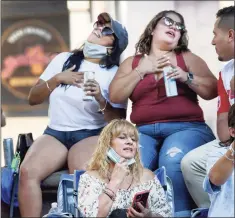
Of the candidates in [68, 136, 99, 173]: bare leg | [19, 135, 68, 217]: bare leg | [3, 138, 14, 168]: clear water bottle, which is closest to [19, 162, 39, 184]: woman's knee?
[19, 135, 68, 217]: bare leg

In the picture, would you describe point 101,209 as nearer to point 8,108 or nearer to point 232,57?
point 232,57

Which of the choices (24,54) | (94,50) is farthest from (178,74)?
(24,54)

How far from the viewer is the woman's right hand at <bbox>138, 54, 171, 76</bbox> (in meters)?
4.18

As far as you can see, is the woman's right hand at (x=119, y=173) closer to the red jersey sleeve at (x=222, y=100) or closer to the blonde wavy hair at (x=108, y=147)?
the blonde wavy hair at (x=108, y=147)

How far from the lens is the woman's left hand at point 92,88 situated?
13.8ft

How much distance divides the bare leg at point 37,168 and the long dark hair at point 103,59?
496mm

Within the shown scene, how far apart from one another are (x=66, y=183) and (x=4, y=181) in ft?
1.76

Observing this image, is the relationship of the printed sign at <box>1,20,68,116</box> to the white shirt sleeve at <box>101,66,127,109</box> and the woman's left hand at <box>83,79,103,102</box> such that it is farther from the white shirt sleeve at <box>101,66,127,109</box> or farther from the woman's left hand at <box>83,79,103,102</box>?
the woman's left hand at <box>83,79,103,102</box>

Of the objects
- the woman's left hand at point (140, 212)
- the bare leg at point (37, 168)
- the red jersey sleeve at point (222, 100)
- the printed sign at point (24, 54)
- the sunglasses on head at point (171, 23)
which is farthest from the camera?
the printed sign at point (24, 54)

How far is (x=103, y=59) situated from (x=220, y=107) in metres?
0.93

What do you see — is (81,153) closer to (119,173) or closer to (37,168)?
(37,168)

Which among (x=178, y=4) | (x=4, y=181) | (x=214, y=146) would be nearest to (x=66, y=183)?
(x=4, y=181)

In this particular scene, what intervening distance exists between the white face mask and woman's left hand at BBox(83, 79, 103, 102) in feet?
1.03

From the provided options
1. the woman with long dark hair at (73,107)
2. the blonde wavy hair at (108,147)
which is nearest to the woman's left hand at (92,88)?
the woman with long dark hair at (73,107)
